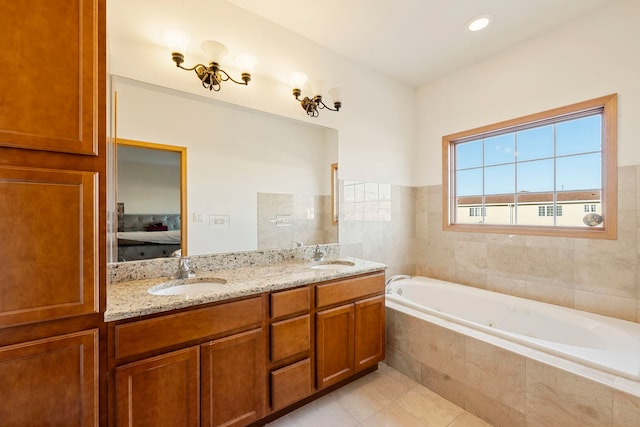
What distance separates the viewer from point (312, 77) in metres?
2.26

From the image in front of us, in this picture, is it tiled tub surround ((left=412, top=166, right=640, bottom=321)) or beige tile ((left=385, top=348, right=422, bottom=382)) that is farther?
beige tile ((left=385, top=348, right=422, bottom=382))

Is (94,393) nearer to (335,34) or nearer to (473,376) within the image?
(473,376)

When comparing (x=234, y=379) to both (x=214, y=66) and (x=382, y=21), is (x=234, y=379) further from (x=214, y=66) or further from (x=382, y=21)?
(x=382, y=21)

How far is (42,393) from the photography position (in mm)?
894

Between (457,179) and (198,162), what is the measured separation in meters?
2.55

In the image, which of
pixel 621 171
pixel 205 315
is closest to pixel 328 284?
pixel 205 315

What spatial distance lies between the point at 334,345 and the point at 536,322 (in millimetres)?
1635

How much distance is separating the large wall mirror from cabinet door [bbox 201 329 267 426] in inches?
26.5

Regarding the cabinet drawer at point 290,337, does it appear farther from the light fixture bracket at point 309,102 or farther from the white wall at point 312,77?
the light fixture bracket at point 309,102

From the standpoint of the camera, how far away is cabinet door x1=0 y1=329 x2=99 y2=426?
2.79ft

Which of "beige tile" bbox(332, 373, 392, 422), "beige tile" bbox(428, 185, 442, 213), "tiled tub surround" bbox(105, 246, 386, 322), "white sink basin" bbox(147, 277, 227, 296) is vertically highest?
"beige tile" bbox(428, 185, 442, 213)

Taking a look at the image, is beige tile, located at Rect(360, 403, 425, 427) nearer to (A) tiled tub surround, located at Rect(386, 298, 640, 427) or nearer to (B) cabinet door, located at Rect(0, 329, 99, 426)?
(A) tiled tub surround, located at Rect(386, 298, 640, 427)

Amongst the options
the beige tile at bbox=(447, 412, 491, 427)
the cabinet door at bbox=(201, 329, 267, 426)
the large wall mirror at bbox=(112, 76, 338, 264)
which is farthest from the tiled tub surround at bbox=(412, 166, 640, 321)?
the cabinet door at bbox=(201, 329, 267, 426)

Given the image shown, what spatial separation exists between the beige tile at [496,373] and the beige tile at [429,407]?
22 cm
